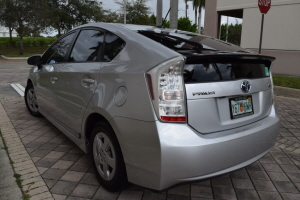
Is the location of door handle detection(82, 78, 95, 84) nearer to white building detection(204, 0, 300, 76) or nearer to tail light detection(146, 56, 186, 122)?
tail light detection(146, 56, 186, 122)

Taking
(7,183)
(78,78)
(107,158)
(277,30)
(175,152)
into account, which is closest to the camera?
(175,152)

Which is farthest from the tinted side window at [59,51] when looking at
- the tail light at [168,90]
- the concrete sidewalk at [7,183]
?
the tail light at [168,90]

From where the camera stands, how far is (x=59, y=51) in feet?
12.3

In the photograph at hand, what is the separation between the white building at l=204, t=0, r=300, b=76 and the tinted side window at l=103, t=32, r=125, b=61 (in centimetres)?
1131

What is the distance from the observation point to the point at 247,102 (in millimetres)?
2414

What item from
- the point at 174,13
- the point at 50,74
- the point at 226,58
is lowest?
the point at 50,74

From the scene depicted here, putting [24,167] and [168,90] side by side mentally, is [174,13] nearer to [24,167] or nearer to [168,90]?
[24,167]

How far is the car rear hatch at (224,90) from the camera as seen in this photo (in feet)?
6.79

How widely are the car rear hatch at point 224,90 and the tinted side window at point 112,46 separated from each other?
74cm

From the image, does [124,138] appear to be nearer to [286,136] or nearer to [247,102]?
[247,102]

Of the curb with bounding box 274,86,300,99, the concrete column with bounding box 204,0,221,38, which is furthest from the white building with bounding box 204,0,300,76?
the curb with bounding box 274,86,300,99

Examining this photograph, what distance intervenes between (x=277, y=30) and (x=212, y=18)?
11.2ft

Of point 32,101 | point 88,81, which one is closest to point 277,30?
point 32,101

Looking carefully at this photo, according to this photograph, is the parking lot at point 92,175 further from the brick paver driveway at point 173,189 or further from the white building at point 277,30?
the white building at point 277,30
